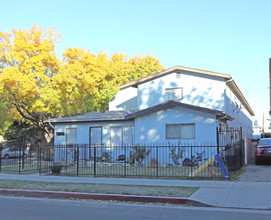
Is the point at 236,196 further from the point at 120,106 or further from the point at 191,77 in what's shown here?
the point at 120,106

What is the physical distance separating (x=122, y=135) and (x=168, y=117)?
400 cm

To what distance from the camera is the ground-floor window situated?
22031 mm

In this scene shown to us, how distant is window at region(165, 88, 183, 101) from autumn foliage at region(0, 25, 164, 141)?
787cm

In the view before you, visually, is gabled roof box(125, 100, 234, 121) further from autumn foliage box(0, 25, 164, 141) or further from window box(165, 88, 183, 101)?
autumn foliage box(0, 25, 164, 141)

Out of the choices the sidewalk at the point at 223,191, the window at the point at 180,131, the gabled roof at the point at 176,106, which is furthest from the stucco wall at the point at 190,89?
the sidewalk at the point at 223,191

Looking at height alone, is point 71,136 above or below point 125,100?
below

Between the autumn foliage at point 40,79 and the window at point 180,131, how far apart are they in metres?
11.3

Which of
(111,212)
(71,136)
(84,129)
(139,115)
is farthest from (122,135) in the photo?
(111,212)

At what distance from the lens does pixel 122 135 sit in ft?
73.2

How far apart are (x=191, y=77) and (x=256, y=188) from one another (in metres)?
14.3

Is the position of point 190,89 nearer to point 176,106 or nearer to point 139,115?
point 176,106

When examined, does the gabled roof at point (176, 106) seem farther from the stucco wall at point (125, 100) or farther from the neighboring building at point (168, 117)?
the stucco wall at point (125, 100)

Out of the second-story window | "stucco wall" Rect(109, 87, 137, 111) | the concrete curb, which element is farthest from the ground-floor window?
the concrete curb

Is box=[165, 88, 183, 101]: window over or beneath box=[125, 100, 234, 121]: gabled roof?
over
